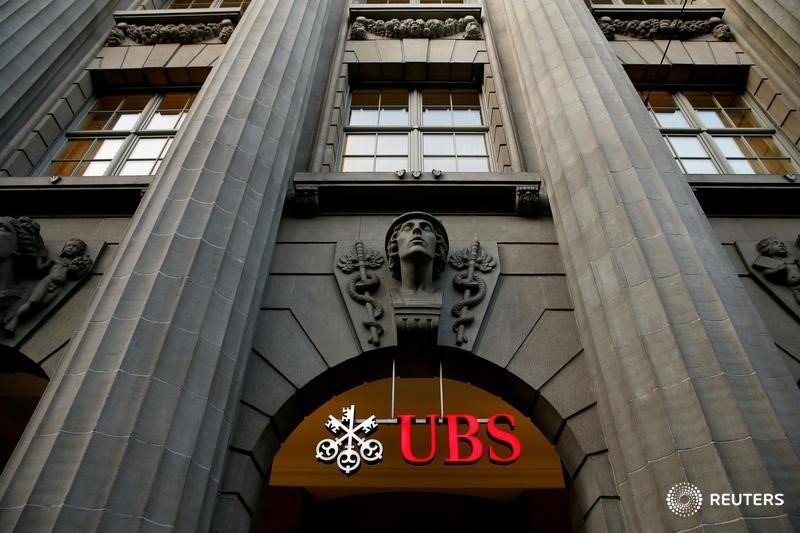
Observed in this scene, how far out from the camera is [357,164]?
Answer: 9906mm

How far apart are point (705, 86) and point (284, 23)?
910cm

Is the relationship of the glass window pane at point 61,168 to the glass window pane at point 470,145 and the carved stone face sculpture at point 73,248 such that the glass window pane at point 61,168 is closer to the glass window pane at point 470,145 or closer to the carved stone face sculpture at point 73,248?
the carved stone face sculpture at point 73,248

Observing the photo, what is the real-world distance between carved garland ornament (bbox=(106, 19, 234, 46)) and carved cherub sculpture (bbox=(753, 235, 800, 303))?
11908 millimetres

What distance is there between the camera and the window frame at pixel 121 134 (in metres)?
9.96

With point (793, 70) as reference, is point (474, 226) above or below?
below

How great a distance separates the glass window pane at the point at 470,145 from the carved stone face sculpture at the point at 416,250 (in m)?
3.42

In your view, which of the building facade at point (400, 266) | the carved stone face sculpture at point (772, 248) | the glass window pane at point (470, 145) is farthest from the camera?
the glass window pane at point (470, 145)

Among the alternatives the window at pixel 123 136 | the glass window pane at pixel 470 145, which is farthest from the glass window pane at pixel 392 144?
the window at pixel 123 136

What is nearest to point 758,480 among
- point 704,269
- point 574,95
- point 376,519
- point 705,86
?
point 704,269

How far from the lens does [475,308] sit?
7.00 meters

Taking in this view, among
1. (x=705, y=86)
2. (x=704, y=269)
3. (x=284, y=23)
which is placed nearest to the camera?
(x=704, y=269)

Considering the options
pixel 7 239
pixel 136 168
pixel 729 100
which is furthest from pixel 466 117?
pixel 7 239

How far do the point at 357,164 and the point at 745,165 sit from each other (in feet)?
23.4

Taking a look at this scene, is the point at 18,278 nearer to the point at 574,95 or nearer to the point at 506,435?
the point at 506,435
